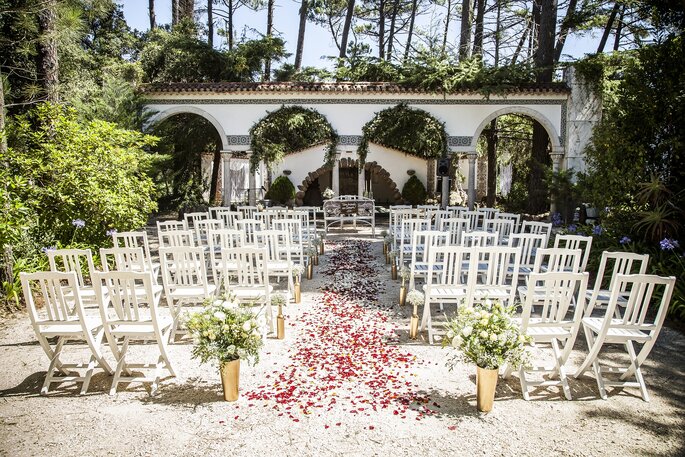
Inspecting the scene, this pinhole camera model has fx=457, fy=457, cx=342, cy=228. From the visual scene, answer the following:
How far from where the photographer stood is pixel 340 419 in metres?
3.12

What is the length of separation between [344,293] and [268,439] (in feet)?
11.5

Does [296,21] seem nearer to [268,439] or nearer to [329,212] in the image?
[329,212]

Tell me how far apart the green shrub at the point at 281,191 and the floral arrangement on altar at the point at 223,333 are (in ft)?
39.2

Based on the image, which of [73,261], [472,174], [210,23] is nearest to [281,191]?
[472,174]

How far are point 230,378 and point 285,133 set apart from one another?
12.1 m

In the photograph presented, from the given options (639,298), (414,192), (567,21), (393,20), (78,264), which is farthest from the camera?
(393,20)

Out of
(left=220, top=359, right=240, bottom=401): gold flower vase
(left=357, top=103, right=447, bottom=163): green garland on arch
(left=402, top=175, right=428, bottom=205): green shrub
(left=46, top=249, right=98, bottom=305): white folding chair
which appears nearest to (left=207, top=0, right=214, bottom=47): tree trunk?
(left=357, top=103, right=447, bottom=163): green garland on arch

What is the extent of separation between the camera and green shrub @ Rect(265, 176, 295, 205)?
597 inches

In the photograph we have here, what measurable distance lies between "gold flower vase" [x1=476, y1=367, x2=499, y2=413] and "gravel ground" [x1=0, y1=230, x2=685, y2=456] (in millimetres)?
82

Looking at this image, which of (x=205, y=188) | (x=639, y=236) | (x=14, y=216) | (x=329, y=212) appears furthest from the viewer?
(x=205, y=188)

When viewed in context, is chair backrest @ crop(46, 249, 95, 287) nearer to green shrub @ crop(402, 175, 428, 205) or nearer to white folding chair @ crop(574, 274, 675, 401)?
white folding chair @ crop(574, 274, 675, 401)

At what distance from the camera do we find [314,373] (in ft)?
12.5

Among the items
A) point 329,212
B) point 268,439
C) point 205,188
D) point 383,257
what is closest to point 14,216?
point 268,439

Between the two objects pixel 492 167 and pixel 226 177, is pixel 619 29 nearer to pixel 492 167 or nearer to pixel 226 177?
pixel 492 167
